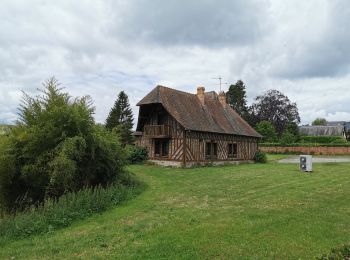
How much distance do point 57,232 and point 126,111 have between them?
31.9 metres

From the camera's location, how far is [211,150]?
2589 cm

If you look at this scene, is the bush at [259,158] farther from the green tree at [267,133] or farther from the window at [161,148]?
the green tree at [267,133]

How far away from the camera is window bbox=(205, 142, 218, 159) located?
2552 cm

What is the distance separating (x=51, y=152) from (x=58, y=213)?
11.2 feet

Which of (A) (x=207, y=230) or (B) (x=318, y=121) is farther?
(B) (x=318, y=121)

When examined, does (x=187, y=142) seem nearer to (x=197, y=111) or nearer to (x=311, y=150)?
(x=197, y=111)

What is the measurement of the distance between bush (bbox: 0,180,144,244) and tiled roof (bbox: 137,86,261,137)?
517 inches

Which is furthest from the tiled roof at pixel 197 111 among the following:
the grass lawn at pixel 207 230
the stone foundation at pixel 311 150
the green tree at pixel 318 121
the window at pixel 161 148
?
the green tree at pixel 318 121

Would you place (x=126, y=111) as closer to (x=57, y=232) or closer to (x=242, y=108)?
(x=242, y=108)

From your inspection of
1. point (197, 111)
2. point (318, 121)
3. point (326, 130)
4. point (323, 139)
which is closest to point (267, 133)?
point (323, 139)

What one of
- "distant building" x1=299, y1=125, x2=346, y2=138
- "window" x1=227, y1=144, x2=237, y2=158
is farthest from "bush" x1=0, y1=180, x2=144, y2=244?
"distant building" x1=299, y1=125, x2=346, y2=138

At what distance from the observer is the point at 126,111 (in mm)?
39062

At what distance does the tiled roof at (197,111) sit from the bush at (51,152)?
10880mm

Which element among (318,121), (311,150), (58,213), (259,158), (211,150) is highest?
(318,121)
